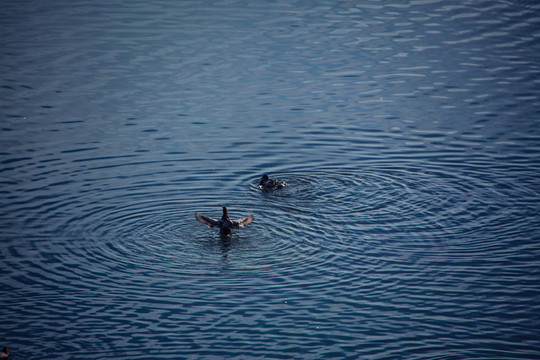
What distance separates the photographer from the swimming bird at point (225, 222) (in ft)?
57.0

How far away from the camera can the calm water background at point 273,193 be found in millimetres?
13898

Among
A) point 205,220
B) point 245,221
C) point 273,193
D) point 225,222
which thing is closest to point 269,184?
point 273,193

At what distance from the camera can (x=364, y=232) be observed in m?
17.8

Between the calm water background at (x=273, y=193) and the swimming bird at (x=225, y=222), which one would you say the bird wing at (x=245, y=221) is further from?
the calm water background at (x=273, y=193)

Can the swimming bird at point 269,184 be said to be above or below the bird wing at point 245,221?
above

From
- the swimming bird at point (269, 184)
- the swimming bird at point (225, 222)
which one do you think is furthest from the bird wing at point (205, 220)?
the swimming bird at point (269, 184)

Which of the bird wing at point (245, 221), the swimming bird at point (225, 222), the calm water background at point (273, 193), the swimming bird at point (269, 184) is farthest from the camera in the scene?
the swimming bird at point (269, 184)

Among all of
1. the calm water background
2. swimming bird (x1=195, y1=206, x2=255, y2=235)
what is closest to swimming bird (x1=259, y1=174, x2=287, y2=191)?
the calm water background

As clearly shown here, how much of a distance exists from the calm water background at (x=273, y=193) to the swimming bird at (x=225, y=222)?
0.36 metres

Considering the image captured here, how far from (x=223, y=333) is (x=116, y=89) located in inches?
767

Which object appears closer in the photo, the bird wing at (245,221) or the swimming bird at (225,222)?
the swimming bird at (225,222)

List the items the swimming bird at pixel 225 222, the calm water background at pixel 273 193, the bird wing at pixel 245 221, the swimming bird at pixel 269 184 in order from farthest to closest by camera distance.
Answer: the swimming bird at pixel 269 184 → the bird wing at pixel 245 221 → the swimming bird at pixel 225 222 → the calm water background at pixel 273 193

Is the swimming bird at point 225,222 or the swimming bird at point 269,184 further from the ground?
the swimming bird at point 269,184

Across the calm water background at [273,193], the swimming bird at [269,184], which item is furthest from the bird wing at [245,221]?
the swimming bird at [269,184]
